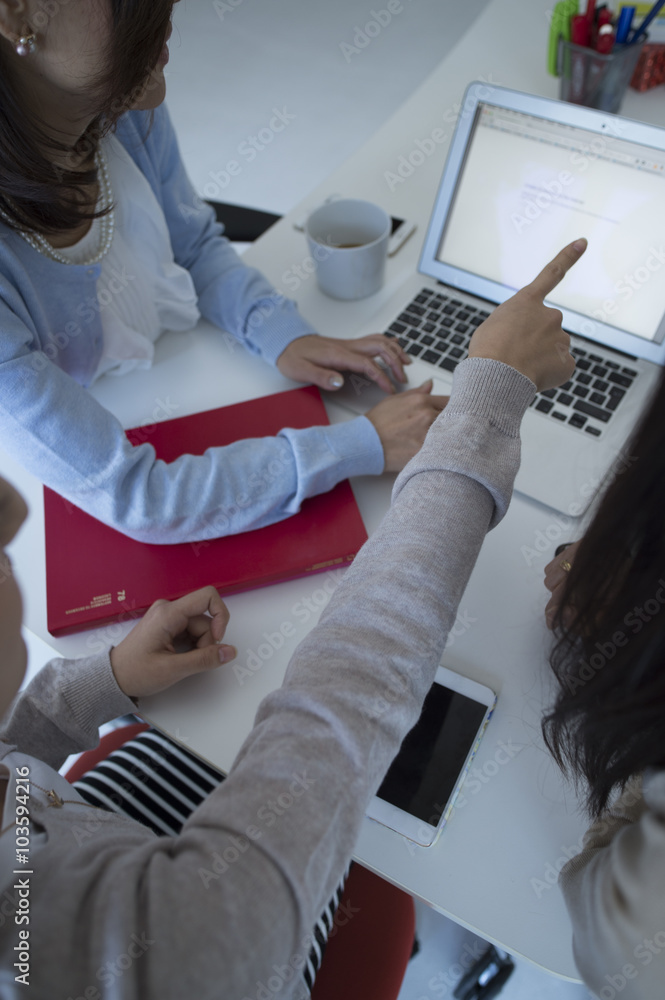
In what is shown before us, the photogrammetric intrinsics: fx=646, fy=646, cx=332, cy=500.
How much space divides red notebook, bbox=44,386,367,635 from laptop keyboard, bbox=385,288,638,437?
24 cm

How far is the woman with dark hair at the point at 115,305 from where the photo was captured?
592 mm

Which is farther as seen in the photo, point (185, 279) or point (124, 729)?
point (185, 279)

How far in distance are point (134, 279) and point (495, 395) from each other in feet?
1.86

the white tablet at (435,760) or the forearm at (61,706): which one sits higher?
the white tablet at (435,760)

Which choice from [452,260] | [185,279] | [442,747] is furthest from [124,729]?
[452,260]

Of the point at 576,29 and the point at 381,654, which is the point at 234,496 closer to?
the point at 381,654

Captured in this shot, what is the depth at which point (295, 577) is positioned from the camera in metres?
0.69

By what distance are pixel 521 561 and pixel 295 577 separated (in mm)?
240
